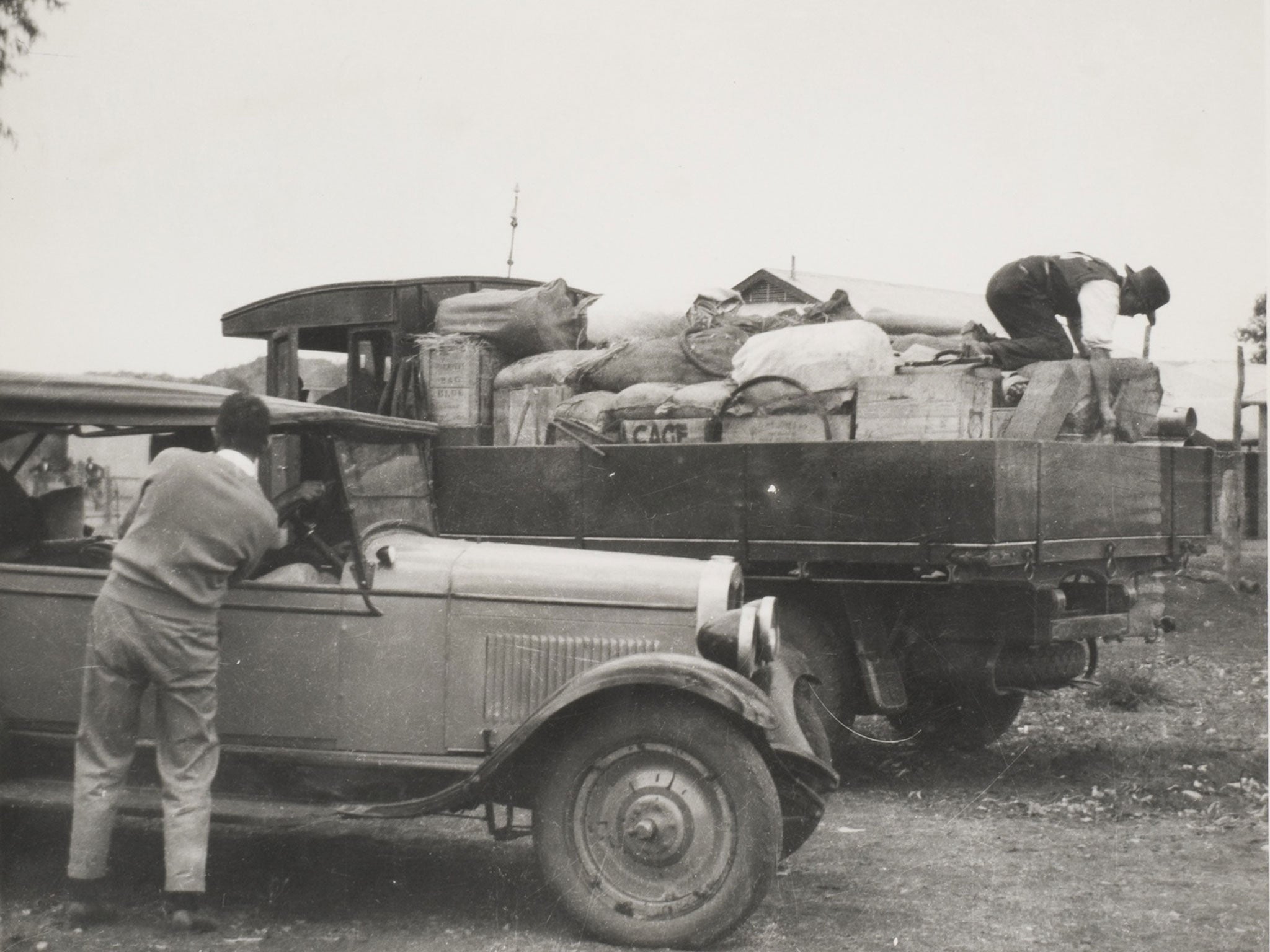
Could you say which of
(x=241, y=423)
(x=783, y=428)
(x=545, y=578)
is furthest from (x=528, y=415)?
→ (x=241, y=423)

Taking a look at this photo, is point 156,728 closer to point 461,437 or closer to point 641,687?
point 641,687

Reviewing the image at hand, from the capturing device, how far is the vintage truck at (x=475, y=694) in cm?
397

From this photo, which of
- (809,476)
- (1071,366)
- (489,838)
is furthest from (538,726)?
(1071,366)

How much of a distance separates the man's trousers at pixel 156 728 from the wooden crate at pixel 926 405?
303 centimetres

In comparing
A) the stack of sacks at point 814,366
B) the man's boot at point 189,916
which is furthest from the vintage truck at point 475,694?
the stack of sacks at point 814,366

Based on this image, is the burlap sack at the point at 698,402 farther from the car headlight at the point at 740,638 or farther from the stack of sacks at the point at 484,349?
the car headlight at the point at 740,638

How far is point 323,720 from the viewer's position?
4.36 metres

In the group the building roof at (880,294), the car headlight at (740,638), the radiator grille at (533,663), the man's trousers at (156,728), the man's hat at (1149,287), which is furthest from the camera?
the building roof at (880,294)

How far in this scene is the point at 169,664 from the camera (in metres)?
4.04

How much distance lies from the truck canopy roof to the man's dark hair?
0.19 m

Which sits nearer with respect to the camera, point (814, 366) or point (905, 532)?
point (905, 532)

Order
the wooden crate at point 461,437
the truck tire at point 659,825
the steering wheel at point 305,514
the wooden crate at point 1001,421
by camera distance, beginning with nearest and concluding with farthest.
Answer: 1. the truck tire at point 659,825
2. the steering wheel at point 305,514
3. the wooden crate at point 1001,421
4. the wooden crate at point 461,437

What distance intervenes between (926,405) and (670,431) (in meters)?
1.23

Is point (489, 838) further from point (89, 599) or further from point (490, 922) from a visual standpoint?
point (89, 599)
